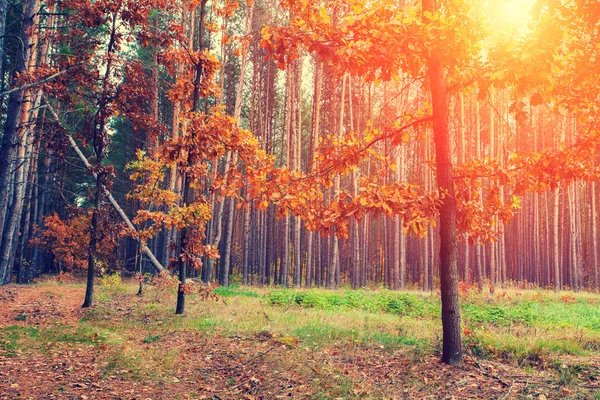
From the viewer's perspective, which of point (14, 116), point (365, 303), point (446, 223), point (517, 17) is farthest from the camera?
point (365, 303)

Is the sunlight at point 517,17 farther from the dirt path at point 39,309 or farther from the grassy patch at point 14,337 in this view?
the dirt path at point 39,309

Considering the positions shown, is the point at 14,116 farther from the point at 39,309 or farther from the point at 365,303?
the point at 365,303

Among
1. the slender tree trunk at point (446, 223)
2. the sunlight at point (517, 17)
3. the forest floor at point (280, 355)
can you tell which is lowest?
the forest floor at point (280, 355)

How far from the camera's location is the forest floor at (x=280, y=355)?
5.88 m

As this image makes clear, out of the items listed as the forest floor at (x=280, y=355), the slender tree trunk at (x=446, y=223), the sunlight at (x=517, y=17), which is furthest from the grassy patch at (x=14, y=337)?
the sunlight at (x=517, y=17)

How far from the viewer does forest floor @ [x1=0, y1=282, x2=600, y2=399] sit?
588 cm

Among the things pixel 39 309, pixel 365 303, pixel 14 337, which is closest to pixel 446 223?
pixel 14 337

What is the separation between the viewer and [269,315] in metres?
11.5

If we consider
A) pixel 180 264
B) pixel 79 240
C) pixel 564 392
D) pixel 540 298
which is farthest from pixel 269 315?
pixel 79 240

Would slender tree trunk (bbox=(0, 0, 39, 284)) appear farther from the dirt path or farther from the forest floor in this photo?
the forest floor

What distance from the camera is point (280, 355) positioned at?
7.39 metres

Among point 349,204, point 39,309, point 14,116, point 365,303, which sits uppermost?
point 14,116

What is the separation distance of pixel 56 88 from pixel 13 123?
61.4 inches

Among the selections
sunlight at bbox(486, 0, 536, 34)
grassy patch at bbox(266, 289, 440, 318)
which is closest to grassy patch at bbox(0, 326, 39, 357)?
grassy patch at bbox(266, 289, 440, 318)
